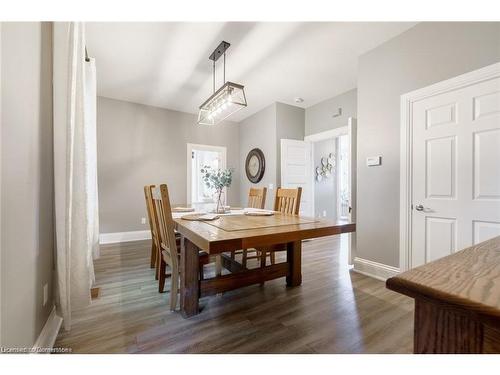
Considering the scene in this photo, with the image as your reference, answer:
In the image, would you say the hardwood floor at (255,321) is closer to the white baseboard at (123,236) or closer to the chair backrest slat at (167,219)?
the chair backrest slat at (167,219)

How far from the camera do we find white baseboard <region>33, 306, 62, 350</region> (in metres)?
1.24

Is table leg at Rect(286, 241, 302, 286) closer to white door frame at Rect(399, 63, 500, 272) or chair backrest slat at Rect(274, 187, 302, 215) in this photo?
chair backrest slat at Rect(274, 187, 302, 215)

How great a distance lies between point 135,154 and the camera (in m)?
4.23

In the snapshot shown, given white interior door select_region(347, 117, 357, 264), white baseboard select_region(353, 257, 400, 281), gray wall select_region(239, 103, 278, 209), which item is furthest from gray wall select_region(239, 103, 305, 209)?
white baseboard select_region(353, 257, 400, 281)

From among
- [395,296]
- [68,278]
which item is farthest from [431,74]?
[68,278]

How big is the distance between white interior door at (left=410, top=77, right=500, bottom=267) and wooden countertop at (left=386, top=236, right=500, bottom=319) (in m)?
1.82

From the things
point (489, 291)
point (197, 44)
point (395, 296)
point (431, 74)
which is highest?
point (197, 44)

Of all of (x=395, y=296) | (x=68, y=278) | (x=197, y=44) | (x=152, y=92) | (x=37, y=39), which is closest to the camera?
(x=37, y=39)

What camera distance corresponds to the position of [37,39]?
4.13ft

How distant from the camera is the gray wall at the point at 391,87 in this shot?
6.28 ft

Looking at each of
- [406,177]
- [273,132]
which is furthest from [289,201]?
[273,132]
